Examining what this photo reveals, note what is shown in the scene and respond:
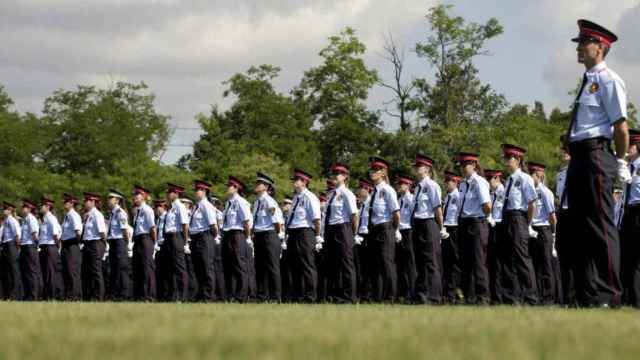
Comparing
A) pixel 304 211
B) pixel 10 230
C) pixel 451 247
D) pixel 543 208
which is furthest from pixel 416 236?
pixel 10 230

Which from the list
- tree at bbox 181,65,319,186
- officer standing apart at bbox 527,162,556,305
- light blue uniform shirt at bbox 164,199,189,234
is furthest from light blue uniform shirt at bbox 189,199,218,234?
tree at bbox 181,65,319,186

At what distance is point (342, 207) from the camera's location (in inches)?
703

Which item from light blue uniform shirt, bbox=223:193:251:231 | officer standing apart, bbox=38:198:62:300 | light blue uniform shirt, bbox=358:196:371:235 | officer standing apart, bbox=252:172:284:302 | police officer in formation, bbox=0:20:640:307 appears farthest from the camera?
officer standing apart, bbox=38:198:62:300

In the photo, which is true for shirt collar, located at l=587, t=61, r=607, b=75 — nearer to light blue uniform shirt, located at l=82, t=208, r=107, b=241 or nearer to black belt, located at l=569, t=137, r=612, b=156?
black belt, located at l=569, t=137, r=612, b=156

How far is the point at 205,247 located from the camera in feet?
70.7

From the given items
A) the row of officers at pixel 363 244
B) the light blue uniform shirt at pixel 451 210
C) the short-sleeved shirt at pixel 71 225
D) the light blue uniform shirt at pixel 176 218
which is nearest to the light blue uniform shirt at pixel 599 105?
the row of officers at pixel 363 244

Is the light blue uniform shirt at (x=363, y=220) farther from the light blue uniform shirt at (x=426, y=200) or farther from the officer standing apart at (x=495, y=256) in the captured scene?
the light blue uniform shirt at (x=426, y=200)

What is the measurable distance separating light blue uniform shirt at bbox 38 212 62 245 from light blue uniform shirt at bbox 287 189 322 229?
937cm

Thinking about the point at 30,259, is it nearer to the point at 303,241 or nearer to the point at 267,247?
the point at 267,247

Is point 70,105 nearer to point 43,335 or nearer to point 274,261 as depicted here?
point 274,261

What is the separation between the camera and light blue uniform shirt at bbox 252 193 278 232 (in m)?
19.6

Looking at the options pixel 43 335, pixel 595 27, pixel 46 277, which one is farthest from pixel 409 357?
pixel 46 277

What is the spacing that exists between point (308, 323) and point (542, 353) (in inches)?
95.8

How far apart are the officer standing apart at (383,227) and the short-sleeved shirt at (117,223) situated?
22.5 feet
